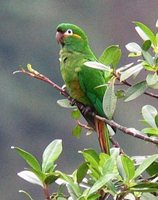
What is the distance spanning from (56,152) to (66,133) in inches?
51.8

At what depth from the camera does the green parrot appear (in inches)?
45.8

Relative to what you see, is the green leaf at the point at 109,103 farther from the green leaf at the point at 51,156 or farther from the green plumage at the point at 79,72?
the green plumage at the point at 79,72

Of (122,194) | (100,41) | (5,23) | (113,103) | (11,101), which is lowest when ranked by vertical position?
(122,194)

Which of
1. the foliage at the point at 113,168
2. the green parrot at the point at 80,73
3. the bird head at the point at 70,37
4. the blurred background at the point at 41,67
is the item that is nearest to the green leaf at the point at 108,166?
the foliage at the point at 113,168

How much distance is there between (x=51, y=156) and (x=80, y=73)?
17.6 inches

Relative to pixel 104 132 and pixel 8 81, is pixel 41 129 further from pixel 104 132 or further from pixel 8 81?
pixel 104 132

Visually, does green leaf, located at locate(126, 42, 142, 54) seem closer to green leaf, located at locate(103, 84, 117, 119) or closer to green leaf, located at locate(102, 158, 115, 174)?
green leaf, located at locate(103, 84, 117, 119)

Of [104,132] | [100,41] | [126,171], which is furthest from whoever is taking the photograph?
[100,41]

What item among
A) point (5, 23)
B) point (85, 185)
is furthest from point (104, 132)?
point (5, 23)

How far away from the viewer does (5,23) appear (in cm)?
213

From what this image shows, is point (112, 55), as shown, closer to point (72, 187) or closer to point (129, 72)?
point (129, 72)

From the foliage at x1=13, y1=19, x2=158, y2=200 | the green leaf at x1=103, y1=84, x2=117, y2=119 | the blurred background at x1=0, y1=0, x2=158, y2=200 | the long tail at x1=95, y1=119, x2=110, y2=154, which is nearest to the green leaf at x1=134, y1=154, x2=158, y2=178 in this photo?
the foliage at x1=13, y1=19, x2=158, y2=200

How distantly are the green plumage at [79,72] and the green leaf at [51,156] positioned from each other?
35 cm

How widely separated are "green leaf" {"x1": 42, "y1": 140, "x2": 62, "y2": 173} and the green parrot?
282 millimetres
